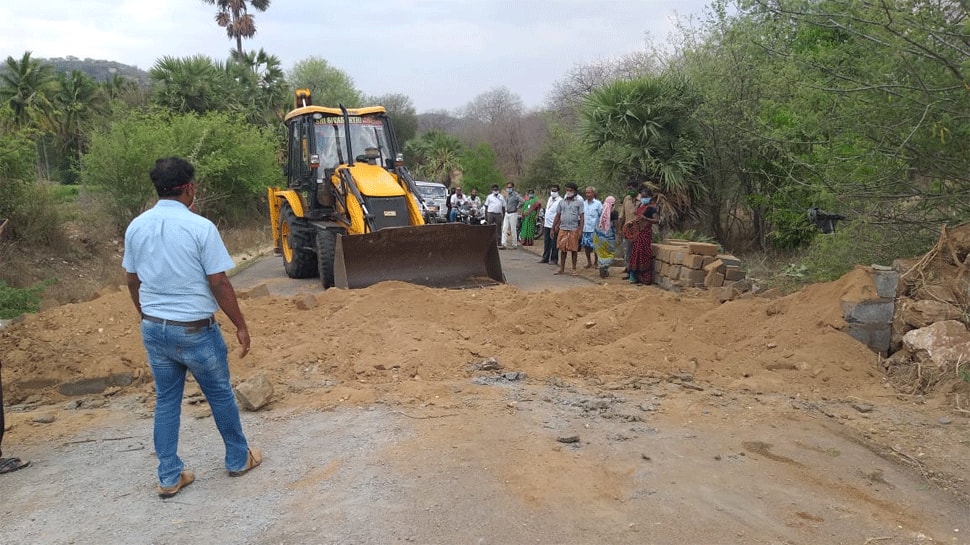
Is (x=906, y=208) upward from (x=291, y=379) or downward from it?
upward

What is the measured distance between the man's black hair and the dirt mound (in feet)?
6.86

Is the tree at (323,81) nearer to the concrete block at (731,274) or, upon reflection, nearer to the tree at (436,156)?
the tree at (436,156)

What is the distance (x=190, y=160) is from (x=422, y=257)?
40.0 feet

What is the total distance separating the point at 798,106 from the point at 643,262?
14.8 ft

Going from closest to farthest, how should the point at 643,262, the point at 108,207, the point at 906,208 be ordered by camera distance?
the point at 906,208
the point at 643,262
the point at 108,207

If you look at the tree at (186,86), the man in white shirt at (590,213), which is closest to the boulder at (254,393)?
the man in white shirt at (590,213)

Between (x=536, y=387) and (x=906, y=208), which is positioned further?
(x=906, y=208)

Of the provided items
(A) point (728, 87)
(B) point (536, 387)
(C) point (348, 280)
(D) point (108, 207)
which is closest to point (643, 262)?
(A) point (728, 87)

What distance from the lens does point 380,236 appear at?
9938 mm

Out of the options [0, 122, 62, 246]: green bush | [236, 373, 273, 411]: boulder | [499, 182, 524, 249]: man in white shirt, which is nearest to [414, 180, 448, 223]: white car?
[499, 182, 524, 249]: man in white shirt

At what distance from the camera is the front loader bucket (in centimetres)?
996

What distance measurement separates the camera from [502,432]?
15.2ft

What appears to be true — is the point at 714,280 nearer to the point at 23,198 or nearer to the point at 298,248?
the point at 298,248

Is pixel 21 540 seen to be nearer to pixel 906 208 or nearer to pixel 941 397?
pixel 941 397
